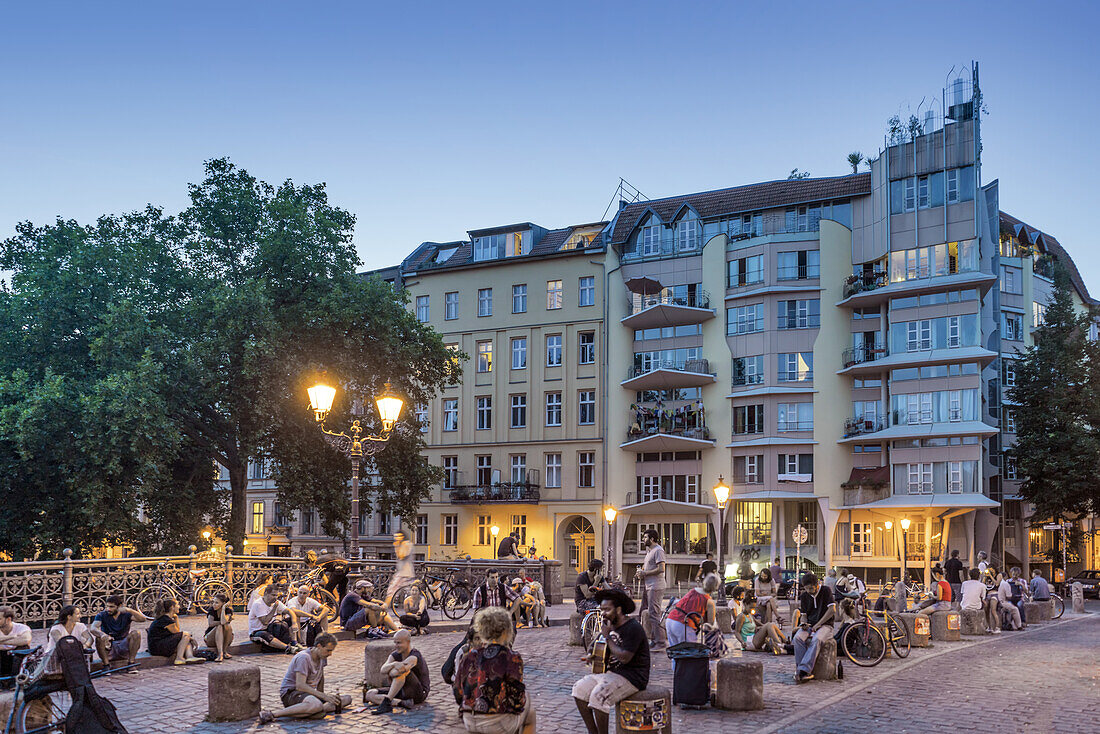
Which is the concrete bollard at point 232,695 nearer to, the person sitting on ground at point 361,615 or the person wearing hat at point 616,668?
the person wearing hat at point 616,668

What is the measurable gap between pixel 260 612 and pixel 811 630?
9.38 metres

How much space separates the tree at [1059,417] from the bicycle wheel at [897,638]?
31.7 metres

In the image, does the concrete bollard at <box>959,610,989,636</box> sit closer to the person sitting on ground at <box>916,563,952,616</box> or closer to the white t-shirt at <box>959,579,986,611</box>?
the white t-shirt at <box>959,579,986,611</box>

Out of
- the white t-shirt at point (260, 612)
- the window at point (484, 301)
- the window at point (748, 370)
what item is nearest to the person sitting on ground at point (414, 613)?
the white t-shirt at point (260, 612)

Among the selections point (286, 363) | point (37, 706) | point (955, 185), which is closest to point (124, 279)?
point (286, 363)

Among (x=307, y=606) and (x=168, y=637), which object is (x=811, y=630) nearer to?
(x=307, y=606)

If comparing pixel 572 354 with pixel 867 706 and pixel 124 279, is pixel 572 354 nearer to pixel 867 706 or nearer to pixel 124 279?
pixel 124 279

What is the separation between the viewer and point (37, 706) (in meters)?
10.7

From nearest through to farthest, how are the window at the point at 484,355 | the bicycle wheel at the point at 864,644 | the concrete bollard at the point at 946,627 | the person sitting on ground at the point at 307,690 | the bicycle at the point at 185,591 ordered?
the person sitting on ground at the point at 307,690 < the bicycle wheel at the point at 864,644 < the bicycle at the point at 185,591 < the concrete bollard at the point at 946,627 < the window at the point at 484,355

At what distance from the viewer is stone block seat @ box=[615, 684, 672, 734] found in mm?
10383

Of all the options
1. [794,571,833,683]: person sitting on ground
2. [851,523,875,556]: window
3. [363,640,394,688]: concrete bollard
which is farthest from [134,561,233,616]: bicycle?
[851,523,875,556]: window

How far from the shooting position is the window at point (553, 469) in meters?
54.5

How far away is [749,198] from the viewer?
52562 millimetres

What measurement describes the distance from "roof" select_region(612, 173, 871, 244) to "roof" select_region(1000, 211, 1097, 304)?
33.2 feet
